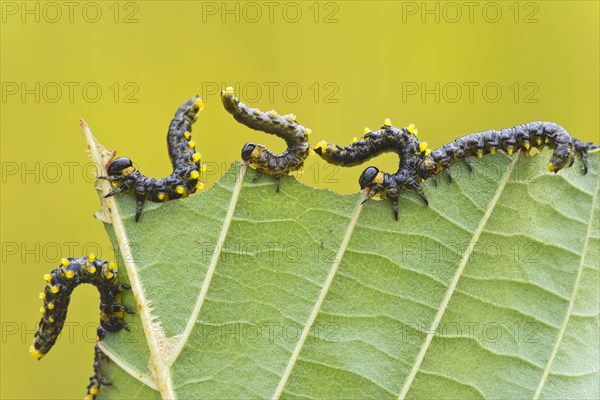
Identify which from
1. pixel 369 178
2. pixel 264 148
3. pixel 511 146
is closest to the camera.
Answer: pixel 264 148

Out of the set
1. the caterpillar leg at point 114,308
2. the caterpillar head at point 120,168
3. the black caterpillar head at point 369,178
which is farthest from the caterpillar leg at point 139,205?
the black caterpillar head at point 369,178

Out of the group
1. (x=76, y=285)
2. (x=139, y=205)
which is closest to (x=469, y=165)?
(x=139, y=205)

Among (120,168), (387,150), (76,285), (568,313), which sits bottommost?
(76,285)

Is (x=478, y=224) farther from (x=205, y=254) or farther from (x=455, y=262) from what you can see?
(x=205, y=254)

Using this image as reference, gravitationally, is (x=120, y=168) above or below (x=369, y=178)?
below

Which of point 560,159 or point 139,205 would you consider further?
point 560,159

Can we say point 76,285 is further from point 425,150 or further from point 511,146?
point 511,146

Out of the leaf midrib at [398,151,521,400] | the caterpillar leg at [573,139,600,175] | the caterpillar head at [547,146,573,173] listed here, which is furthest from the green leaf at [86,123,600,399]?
the caterpillar leg at [573,139,600,175]
